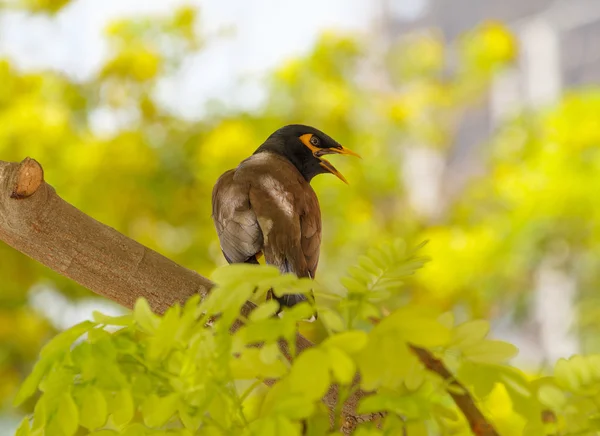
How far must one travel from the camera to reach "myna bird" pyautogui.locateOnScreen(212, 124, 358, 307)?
0.31 metres

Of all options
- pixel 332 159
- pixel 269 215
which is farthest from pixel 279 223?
pixel 332 159

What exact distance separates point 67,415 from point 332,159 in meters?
0.91

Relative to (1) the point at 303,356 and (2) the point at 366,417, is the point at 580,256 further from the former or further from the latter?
(1) the point at 303,356

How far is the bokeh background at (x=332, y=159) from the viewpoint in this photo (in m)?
1.09

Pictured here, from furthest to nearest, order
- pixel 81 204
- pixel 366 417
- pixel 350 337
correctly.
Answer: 1. pixel 81 204
2. pixel 366 417
3. pixel 350 337

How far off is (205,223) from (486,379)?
37.2 inches

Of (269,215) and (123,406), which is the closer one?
(123,406)

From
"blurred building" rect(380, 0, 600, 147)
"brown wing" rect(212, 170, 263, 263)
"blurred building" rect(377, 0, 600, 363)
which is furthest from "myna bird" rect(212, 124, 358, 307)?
"blurred building" rect(380, 0, 600, 147)

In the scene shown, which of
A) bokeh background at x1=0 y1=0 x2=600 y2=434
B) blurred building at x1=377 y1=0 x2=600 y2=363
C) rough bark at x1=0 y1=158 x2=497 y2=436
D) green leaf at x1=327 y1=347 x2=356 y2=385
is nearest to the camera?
green leaf at x1=327 y1=347 x2=356 y2=385

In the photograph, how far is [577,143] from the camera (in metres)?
1.18

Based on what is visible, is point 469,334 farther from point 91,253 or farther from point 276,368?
point 91,253

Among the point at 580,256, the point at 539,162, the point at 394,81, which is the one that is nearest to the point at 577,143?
the point at 539,162

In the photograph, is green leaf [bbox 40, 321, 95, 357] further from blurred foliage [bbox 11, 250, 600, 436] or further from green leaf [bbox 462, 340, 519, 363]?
green leaf [bbox 462, 340, 519, 363]

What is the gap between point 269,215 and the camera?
1.04 feet
